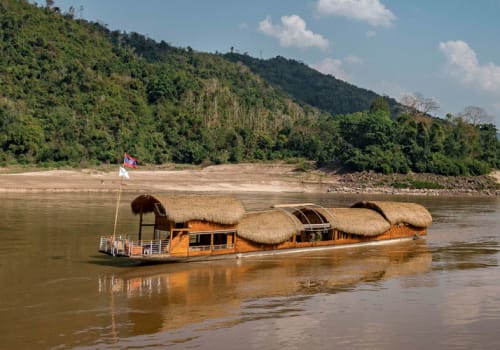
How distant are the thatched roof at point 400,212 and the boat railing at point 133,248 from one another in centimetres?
1421

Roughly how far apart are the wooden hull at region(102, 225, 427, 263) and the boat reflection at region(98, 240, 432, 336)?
340mm

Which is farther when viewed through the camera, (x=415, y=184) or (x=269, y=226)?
(x=415, y=184)

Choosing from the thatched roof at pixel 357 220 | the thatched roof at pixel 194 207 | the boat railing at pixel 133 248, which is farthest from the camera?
the thatched roof at pixel 357 220

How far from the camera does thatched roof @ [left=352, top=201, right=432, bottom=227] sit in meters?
33.1

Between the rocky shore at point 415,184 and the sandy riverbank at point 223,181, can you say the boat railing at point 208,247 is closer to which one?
the sandy riverbank at point 223,181

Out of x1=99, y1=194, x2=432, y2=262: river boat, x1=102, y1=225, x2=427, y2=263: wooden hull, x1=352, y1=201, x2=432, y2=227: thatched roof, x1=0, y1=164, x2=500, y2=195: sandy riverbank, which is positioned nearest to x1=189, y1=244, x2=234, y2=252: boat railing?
x1=99, y1=194, x2=432, y2=262: river boat

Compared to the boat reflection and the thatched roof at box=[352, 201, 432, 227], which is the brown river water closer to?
the boat reflection

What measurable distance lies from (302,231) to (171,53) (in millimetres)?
145958

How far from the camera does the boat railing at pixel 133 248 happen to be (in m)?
23.3

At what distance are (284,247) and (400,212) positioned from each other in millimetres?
9532

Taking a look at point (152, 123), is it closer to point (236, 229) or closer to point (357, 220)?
point (357, 220)

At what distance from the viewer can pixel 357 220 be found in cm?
3133

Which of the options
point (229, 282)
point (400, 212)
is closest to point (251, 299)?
point (229, 282)

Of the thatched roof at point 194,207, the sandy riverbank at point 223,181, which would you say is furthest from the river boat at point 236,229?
the sandy riverbank at point 223,181
